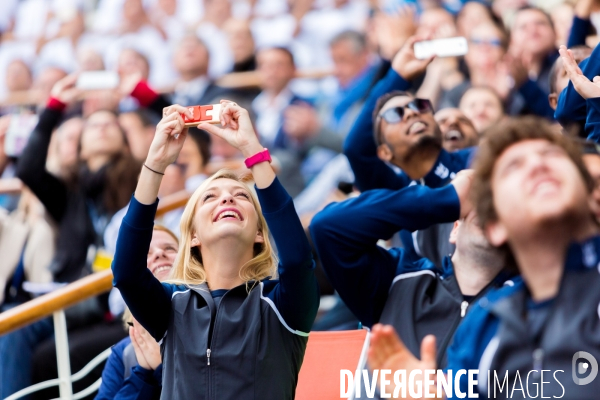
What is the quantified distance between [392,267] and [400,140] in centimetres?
110

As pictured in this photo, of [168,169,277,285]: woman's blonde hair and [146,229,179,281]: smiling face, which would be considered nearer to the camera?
[168,169,277,285]: woman's blonde hair

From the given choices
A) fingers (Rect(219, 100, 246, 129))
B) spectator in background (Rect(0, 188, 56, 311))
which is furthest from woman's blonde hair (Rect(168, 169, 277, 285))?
spectator in background (Rect(0, 188, 56, 311))

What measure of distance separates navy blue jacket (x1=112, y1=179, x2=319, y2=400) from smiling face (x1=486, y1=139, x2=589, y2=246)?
28.9 inches

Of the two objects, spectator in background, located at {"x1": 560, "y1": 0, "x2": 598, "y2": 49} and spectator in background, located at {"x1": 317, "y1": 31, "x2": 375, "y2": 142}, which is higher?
spectator in background, located at {"x1": 560, "y1": 0, "x2": 598, "y2": 49}

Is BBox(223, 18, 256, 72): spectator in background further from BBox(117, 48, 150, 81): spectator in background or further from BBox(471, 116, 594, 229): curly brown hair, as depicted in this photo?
BBox(471, 116, 594, 229): curly brown hair

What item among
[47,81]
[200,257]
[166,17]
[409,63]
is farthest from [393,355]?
[166,17]

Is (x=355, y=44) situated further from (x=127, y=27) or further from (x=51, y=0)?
(x=51, y=0)

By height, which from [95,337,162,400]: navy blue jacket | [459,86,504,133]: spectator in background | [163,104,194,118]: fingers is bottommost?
[459,86,504,133]: spectator in background

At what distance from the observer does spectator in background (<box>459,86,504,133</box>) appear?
15.8 feet

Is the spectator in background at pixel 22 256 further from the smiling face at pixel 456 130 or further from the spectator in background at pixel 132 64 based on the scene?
the spectator in background at pixel 132 64

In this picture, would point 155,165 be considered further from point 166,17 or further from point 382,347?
point 166,17

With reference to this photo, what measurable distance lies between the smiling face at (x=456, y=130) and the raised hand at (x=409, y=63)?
1.62 feet

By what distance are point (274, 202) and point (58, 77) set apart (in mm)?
5823

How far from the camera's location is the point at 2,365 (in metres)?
4.04
